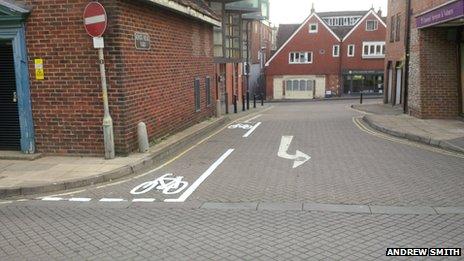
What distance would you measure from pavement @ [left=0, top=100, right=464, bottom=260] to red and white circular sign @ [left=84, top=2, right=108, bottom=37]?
3.06m

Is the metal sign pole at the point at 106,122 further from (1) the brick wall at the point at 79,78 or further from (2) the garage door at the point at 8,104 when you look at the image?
(2) the garage door at the point at 8,104

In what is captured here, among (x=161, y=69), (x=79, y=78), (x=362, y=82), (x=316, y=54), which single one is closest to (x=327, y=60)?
(x=316, y=54)

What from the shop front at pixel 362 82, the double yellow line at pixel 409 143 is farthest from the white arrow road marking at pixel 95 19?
the shop front at pixel 362 82

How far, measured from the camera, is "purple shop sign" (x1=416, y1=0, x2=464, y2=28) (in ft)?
41.9

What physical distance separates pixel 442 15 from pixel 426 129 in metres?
3.55

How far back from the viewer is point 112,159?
10.1m

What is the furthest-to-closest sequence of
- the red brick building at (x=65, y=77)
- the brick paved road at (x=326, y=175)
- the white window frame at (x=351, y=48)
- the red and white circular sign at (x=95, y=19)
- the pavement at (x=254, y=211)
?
1. the white window frame at (x=351, y=48)
2. the red brick building at (x=65, y=77)
3. the red and white circular sign at (x=95, y=19)
4. the brick paved road at (x=326, y=175)
5. the pavement at (x=254, y=211)

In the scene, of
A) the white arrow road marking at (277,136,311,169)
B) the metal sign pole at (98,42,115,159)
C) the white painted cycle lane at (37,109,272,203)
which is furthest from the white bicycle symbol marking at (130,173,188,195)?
the white arrow road marking at (277,136,311,169)

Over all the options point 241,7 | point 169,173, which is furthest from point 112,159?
point 241,7

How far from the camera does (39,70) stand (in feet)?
33.8

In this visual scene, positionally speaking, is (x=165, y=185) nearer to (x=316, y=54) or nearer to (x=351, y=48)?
(x=316, y=54)

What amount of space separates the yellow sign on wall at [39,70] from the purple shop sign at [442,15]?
10.8m

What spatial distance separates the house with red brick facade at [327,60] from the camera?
2028 inches

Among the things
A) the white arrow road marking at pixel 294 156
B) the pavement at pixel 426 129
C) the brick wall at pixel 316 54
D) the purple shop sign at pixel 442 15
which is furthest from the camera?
the brick wall at pixel 316 54
